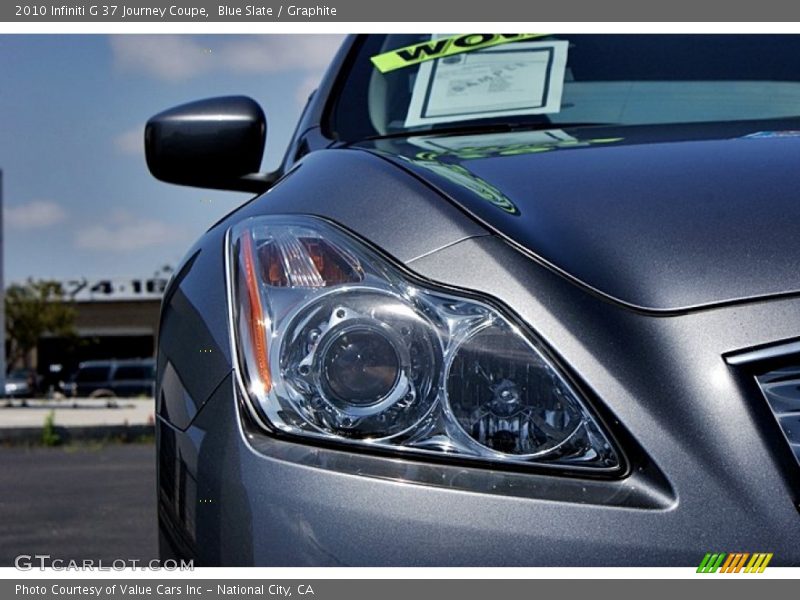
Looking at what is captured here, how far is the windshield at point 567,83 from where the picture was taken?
2.27m

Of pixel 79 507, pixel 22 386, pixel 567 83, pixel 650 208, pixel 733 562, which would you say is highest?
pixel 567 83

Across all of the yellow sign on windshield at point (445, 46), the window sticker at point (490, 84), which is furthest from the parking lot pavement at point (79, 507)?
the yellow sign on windshield at point (445, 46)

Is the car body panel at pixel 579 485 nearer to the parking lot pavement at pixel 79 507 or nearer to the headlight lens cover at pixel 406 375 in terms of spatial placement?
the headlight lens cover at pixel 406 375

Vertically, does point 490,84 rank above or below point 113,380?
above

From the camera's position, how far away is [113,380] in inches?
1107

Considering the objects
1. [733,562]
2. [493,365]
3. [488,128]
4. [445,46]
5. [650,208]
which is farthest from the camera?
[445,46]

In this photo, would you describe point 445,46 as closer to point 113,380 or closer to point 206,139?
point 206,139

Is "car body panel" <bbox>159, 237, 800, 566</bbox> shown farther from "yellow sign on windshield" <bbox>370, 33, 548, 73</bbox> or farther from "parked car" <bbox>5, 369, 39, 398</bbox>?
"parked car" <bbox>5, 369, 39, 398</bbox>

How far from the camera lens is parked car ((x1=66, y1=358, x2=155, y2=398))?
27.8 metres

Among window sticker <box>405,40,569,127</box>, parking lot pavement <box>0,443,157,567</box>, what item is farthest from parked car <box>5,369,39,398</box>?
window sticker <box>405,40,569,127</box>

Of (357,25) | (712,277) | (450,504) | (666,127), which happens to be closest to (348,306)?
(450,504)

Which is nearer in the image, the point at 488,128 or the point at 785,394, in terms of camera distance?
the point at 785,394

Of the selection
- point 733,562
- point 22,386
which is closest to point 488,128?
point 733,562

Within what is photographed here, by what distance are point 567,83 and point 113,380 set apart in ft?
88.2
